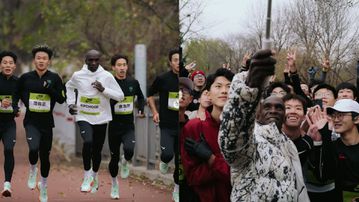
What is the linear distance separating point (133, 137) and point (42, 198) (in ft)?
2.55

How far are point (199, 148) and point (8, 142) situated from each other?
3043mm

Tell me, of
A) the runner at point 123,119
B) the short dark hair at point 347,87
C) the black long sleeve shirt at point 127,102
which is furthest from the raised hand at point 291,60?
the runner at point 123,119

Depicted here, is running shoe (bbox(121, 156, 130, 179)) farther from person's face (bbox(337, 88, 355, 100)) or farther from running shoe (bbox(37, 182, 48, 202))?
person's face (bbox(337, 88, 355, 100))

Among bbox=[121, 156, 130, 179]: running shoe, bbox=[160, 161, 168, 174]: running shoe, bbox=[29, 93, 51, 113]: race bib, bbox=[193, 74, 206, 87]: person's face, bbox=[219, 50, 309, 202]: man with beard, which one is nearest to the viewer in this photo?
bbox=[219, 50, 309, 202]: man with beard

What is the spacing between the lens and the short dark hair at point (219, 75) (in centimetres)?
242

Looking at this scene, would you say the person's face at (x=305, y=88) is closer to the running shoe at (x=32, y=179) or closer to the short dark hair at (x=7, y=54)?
the short dark hair at (x=7, y=54)

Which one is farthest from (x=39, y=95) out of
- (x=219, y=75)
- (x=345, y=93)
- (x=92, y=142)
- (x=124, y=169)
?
(x=345, y=93)

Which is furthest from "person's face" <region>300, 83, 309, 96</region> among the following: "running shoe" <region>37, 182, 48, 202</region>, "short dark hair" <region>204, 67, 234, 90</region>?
"running shoe" <region>37, 182, 48, 202</region>

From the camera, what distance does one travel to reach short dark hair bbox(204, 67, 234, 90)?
242 cm

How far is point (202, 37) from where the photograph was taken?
2520 millimetres

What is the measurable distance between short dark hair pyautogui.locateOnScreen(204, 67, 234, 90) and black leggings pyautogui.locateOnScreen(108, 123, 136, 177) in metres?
2.04

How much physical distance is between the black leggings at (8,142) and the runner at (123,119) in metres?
0.68

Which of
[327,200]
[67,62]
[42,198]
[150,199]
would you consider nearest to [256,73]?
[327,200]

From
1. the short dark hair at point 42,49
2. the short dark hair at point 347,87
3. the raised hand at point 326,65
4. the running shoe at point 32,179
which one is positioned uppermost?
the short dark hair at point 42,49
